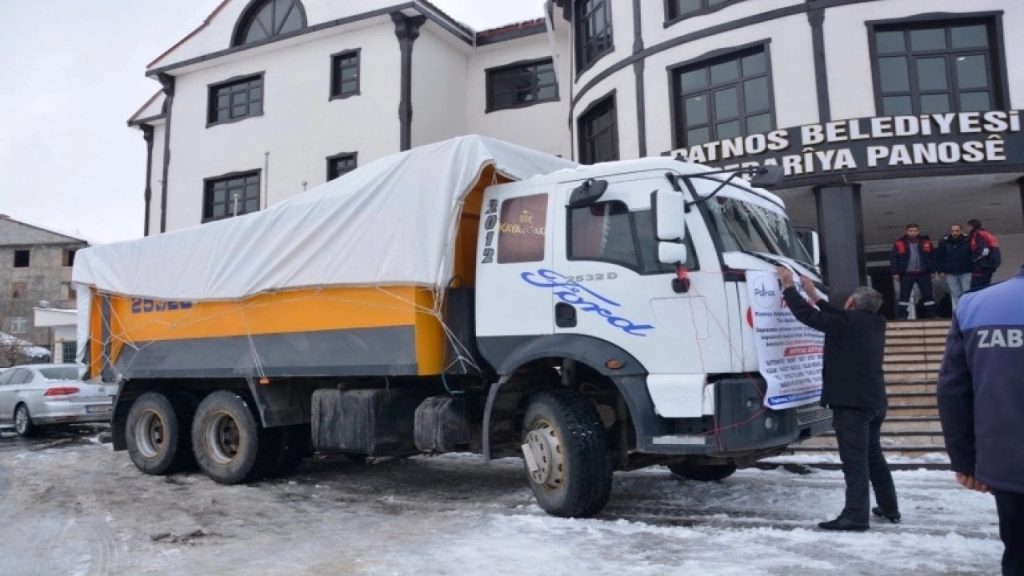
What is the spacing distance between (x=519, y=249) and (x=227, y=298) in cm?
359

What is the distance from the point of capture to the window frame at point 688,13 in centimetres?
1378

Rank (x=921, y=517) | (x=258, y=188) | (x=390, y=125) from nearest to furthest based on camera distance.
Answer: (x=921, y=517), (x=390, y=125), (x=258, y=188)

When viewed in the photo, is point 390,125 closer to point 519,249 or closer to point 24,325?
point 519,249

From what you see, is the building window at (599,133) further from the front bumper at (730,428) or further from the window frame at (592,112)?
the front bumper at (730,428)

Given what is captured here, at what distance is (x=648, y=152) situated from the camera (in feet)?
48.3

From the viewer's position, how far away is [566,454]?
18.9 feet

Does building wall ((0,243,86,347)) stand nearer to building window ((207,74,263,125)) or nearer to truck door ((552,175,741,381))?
building window ((207,74,263,125))

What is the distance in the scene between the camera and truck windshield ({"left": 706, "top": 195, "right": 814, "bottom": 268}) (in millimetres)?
5754

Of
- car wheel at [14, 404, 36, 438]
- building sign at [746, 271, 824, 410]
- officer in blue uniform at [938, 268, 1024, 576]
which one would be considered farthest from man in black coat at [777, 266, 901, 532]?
car wheel at [14, 404, 36, 438]

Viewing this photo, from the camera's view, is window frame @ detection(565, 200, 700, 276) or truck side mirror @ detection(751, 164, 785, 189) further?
truck side mirror @ detection(751, 164, 785, 189)

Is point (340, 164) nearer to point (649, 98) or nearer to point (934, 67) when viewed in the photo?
point (649, 98)

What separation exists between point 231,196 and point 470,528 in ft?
57.6

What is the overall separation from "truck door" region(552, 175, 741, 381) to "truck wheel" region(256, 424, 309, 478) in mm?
3948

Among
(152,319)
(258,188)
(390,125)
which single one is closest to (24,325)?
(258,188)
